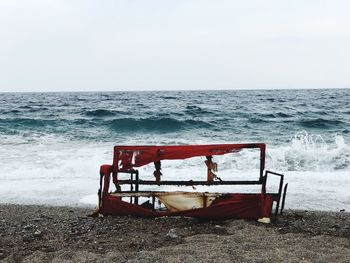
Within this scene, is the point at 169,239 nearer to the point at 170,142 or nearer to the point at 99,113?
the point at 170,142

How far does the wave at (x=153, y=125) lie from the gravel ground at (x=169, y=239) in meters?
16.5

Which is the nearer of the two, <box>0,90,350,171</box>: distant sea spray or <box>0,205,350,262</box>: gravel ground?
<box>0,205,350,262</box>: gravel ground

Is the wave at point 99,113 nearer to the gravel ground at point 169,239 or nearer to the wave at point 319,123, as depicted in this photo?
the wave at point 319,123

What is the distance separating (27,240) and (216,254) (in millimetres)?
2701

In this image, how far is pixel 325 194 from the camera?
30.5ft

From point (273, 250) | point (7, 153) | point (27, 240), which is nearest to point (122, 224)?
point (27, 240)

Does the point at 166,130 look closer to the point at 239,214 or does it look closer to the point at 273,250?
the point at 239,214

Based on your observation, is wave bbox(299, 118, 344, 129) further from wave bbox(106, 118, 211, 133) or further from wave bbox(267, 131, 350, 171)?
wave bbox(267, 131, 350, 171)

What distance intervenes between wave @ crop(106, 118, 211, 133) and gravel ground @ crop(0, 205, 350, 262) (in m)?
16.5

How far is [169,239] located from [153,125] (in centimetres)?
1953

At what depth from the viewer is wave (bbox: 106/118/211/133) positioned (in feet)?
78.8

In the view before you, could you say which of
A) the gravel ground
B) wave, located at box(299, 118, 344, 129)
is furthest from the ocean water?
the gravel ground

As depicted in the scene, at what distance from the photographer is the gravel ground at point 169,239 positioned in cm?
502

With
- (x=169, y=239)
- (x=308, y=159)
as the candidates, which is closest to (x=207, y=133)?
(x=308, y=159)
